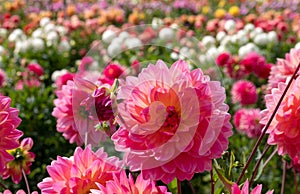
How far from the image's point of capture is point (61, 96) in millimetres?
1259

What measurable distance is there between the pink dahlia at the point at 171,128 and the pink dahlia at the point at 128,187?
0.04 feet

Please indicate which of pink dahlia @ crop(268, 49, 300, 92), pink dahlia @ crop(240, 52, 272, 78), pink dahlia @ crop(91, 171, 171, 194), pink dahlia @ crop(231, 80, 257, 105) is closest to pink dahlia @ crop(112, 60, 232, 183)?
pink dahlia @ crop(91, 171, 171, 194)

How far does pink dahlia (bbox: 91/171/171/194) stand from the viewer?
0.77 meters

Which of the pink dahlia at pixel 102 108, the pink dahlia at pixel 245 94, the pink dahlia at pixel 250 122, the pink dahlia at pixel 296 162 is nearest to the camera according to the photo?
the pink dahlia at pixel 102 108

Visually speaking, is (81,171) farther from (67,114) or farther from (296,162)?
(296,162)

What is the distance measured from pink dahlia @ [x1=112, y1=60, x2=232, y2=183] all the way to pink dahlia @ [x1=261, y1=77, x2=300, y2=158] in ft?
0.47

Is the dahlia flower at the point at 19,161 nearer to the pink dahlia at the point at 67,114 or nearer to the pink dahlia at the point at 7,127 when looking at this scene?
the pink dahlia at the point at 67,114

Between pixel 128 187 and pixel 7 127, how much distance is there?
0.80ft

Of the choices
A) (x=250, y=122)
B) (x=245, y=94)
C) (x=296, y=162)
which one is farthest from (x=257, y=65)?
(x=296, y=162)

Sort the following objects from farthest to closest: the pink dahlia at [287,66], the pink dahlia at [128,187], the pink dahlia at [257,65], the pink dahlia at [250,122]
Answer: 1. the pink dahlia at [257,65]
2. the pink dahlia at [250,122]
3. the pink dahlia at [287,66]
4. the pink dahlia at [128,187]

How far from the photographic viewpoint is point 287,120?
900mm

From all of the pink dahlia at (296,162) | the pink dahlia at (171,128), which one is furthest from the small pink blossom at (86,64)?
the pink dahlia at (171,128)

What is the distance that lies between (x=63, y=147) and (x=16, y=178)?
154cm

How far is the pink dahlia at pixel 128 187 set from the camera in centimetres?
77
